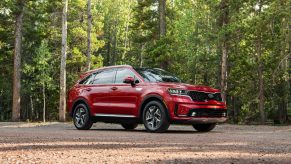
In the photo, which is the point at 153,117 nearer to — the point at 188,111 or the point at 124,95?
the point at 188,111

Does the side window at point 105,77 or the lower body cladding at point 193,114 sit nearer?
the lower body cladding at point 193,114

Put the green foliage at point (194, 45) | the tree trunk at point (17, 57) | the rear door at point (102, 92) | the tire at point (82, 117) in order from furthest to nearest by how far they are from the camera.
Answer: the tree trunk at point (17, 57) < the green foliage at point (194, 45) < the tire at point (82, 117) < the rear door at point (102, 92)

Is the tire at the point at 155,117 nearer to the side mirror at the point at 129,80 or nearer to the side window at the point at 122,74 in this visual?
the side mirror at the point at 129,80

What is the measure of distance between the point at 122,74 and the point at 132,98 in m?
0.97

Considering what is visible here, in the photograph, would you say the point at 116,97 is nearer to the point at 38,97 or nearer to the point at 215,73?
the point at 215,73

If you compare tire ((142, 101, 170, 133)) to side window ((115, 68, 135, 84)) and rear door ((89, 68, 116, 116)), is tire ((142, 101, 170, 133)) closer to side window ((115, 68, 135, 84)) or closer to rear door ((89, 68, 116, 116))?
side window ((115, 68, 135, 84))

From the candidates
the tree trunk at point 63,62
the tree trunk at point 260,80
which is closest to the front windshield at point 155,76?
the tree trunk at point 63,62

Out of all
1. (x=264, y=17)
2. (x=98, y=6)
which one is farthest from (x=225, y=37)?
(x=98, y=6)

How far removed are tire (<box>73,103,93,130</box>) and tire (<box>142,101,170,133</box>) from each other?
2513mm

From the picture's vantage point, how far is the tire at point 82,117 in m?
15.0

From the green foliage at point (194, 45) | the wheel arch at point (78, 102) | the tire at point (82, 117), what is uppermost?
the green foliage at point (194, 45)

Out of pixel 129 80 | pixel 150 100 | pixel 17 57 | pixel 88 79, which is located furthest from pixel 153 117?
pixel 17 57

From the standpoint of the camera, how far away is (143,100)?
13.2 metres

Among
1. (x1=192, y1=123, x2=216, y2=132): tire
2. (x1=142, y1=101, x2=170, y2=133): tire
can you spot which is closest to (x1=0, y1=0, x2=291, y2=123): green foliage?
(x1=192, y1=123, x2=216, y2=132): tire
